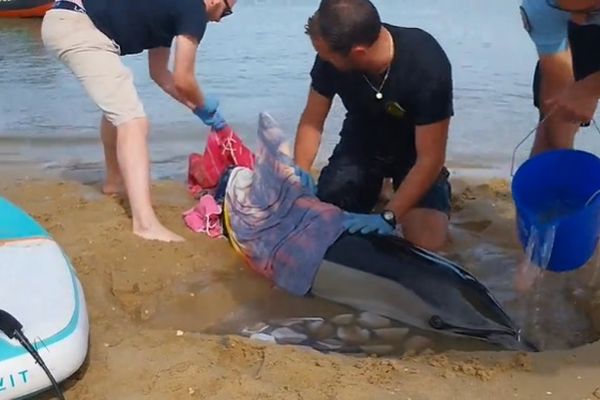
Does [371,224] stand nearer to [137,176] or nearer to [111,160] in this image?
[137,176]

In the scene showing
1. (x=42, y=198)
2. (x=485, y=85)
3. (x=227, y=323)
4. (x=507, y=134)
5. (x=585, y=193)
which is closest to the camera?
(x=227, y=323)

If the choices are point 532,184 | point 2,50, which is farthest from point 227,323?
point 2,50

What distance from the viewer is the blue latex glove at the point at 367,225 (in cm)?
336

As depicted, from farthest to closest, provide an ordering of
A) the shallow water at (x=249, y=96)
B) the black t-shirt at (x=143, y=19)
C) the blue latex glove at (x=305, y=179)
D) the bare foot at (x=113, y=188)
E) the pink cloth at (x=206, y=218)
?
the shallow water at (x=249, y=96)
the bare foot at (x=113, y=188)
the pink cloth at (x=206, y=218)
the black t-shirt at (x=143, y=19)
the blue latex glove at (x=305, y=179)

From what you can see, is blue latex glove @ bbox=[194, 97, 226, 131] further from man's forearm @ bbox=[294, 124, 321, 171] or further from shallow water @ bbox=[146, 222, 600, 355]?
shallow water @ bbox=[146, 222, 600, 355]

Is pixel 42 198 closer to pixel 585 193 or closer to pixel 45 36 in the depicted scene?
pixel 45 36

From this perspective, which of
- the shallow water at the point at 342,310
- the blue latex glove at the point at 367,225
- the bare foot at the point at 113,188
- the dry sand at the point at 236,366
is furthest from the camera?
the bare foot at the point at 113,188

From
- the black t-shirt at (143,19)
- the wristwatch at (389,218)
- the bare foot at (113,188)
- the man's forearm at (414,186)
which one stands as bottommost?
the bare foot at (113,188)

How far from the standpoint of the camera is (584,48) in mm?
3494

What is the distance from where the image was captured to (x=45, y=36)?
4008 millimetres

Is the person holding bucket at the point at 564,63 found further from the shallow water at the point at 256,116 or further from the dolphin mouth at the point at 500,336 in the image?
the dolphin mouth at the point at 500,336

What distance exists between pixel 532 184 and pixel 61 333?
2133 millimetres

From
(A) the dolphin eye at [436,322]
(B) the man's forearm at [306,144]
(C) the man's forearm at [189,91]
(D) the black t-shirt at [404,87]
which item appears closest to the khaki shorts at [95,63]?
(C) the man's forearm at [189,91]

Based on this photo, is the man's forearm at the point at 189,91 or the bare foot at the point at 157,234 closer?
the bare foot at the point at 157,234
